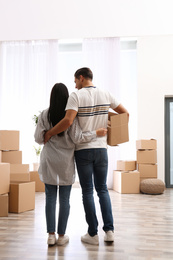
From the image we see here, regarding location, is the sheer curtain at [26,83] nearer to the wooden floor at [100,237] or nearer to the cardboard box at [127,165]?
the cardboard box at [127,165]

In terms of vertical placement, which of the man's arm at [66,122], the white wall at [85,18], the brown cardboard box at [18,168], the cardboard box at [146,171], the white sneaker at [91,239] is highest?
the white wall at [85,18]

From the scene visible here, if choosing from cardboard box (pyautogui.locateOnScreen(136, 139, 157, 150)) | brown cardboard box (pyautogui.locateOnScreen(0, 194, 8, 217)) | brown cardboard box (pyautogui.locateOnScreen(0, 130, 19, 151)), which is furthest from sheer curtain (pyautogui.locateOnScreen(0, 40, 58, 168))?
brown cardboard box (pyautogui.locateOnScreen(0, 194, 8, 217))

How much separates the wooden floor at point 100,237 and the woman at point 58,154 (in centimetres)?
17

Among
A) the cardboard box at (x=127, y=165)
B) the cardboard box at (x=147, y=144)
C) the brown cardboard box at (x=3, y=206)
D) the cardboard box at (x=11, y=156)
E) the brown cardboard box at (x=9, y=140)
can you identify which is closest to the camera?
the brown cardboard box at (x=3, y=206)

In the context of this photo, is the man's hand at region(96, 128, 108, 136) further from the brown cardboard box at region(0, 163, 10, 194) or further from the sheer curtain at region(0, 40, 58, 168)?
the sheer curtain at region(0, 40, 58, 168)

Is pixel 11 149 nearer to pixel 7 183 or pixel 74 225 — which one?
pixel 7 183

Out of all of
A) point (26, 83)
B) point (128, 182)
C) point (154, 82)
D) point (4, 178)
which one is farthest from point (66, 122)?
point (26, 83)

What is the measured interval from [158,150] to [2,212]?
3252 mm

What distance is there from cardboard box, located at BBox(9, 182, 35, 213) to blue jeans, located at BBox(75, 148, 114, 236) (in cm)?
122

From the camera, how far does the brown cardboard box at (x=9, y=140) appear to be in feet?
12.8

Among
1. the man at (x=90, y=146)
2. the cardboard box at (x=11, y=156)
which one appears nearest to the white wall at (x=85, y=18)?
the cardboard box at (x=11, y=156)

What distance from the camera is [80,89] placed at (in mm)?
1938

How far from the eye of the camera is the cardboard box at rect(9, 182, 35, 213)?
9.68 feet

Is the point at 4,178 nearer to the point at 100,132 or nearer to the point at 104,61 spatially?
the point at 100,132
